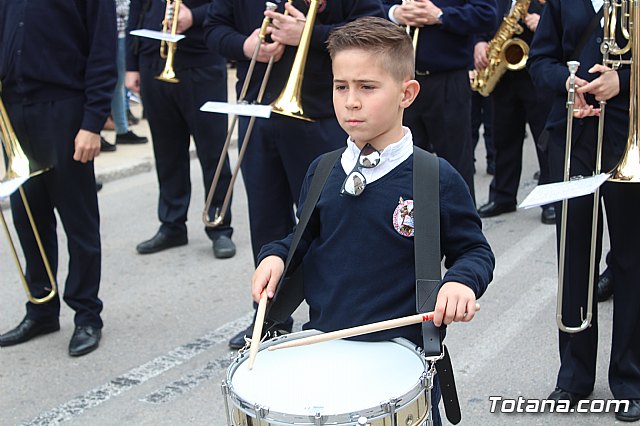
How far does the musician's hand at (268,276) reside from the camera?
2547mm

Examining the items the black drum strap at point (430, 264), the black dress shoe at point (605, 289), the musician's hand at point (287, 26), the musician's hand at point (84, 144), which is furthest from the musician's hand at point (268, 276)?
the black dress shoe at point (605, 289)

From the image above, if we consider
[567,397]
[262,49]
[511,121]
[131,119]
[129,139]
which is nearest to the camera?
[567,397]

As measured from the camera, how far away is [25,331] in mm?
4844

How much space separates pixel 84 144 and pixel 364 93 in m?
2.31

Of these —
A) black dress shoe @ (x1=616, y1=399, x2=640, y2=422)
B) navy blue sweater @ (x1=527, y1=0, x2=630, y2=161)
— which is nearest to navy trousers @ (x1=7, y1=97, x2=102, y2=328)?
navy blue sweater @ (x1=527, y1=0, x2=630, y2=161)

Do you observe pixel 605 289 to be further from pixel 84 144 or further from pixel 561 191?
pixel 84 144

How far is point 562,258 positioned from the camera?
11.8 feet

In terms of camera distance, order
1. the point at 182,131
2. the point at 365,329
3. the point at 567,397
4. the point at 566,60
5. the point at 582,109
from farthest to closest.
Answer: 1. the point at 182,131
2. the point at 567,397
3. the point at 566,60
4. the point at 582,109
5. the point at 365,329

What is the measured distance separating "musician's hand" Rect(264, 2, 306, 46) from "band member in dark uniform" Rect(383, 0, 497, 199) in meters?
1.52

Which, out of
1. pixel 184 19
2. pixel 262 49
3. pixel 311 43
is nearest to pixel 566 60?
pixel 311 43

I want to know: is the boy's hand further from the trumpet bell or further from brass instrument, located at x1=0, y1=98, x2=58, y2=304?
brass instrument, located at x1=0, y1=98, x2=58, y2=304

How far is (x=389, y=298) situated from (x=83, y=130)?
2402mm

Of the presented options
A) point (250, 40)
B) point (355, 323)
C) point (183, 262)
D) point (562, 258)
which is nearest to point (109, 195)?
point (183, 262)

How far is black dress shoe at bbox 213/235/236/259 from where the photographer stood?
6137 millimetres
